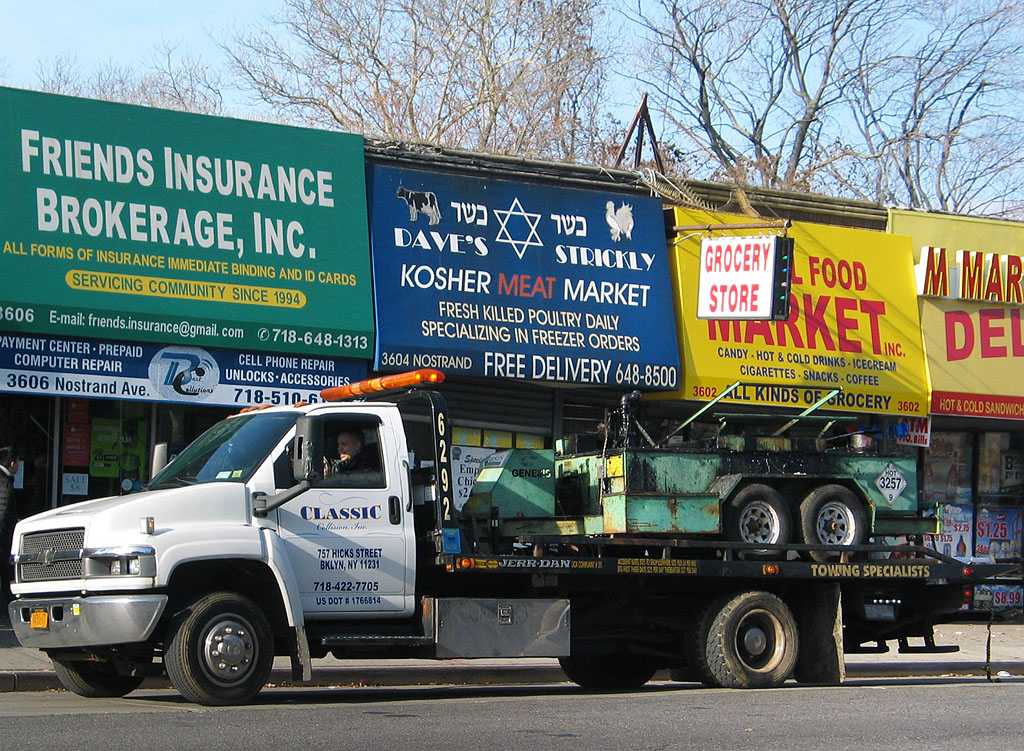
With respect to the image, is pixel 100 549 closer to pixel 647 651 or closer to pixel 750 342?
pixel 647 651

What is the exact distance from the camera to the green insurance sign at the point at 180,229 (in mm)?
14711

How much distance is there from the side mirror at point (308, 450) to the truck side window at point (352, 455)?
199mm

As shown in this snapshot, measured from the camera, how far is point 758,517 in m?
12.5

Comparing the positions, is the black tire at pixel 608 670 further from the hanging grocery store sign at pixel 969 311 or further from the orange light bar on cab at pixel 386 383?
the hanging grocery store sign at pixel 969 311

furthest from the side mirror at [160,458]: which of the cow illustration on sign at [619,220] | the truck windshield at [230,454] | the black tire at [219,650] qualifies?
the cow illustration on sign at [619,220]

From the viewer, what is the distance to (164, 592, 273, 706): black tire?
373 inches

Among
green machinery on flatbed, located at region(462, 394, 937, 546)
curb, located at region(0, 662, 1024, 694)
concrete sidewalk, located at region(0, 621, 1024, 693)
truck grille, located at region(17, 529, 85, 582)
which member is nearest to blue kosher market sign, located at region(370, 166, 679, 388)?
concrete sidewalk, located at region(0, 621, 1024, 693)

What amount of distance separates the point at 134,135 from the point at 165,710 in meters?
7.94

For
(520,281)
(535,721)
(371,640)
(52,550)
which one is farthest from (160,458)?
(520,281)

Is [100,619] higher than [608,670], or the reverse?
[100,619]

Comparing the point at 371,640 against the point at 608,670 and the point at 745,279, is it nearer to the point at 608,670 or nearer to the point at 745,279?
the point at 608,670

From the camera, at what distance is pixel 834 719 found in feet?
31.6

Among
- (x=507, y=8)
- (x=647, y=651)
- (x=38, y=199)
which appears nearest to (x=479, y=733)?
(x=647, y=651)

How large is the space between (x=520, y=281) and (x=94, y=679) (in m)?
8.14
